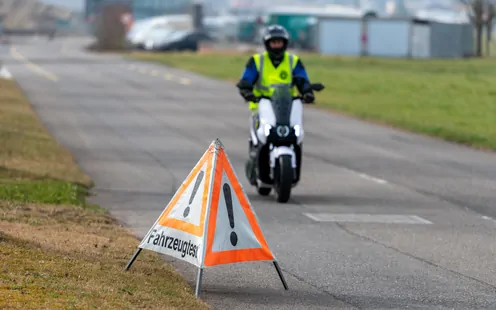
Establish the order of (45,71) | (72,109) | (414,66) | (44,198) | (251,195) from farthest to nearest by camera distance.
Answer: (414,66)
(45,71)
(72,109)
(251,195)
(44,198)

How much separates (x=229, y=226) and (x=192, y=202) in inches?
12.2

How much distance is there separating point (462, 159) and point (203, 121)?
857 cm

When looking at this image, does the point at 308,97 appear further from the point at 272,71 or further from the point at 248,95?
the point at 248,95

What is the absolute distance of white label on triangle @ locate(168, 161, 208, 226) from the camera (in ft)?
28.4

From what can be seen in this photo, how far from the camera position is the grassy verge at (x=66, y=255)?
7.75 m

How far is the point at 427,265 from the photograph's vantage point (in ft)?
33.5

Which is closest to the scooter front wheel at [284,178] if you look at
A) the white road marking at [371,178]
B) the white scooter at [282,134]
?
the white scooter at [282,134]

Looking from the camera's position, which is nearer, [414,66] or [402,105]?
[402,105]

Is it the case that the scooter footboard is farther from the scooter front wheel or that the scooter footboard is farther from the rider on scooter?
the rider on scooter

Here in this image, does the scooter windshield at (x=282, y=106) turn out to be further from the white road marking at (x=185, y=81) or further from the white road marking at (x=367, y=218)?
the white road marking at (x=185, y=81)

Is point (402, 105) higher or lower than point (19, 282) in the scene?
lower

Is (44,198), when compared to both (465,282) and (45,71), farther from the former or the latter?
(45,71)

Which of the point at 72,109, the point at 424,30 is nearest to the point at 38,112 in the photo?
the point at 72,109

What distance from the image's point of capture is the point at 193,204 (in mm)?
8703
